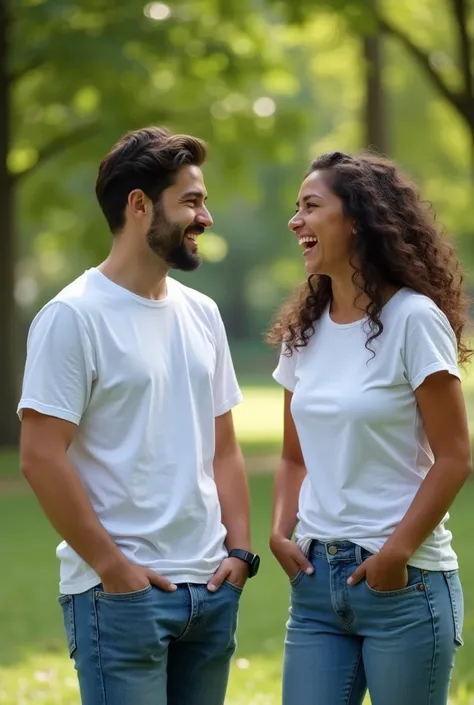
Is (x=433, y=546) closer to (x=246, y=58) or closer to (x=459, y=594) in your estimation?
(x=459, y=594)

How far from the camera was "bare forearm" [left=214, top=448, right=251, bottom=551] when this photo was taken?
159 inches

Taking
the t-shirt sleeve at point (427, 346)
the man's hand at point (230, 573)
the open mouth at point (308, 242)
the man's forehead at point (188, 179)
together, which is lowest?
the man's hand at point (230, 573)

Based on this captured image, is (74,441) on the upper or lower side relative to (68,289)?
lower

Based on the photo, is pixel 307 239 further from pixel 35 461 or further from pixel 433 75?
pixel 433 75

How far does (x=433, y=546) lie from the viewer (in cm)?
381

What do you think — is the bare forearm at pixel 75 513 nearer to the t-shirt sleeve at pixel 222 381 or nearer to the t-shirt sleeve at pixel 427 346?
the t-shirt sleeve at pixel 222 381

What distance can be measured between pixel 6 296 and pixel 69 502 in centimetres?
1643

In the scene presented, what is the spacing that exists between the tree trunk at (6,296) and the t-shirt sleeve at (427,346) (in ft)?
50.6

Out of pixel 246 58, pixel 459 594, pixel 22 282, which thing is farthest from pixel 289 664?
pixel 22 282

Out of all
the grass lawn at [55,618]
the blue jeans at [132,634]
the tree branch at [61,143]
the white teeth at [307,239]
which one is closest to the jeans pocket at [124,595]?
the blue jeans at [132,634]

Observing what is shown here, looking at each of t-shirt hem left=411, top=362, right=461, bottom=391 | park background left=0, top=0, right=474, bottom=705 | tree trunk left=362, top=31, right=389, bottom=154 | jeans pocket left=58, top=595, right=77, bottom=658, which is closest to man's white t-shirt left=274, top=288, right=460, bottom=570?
t-shirt hem left=411, top=362, right=461, bottom=391

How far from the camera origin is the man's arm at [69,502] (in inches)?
142

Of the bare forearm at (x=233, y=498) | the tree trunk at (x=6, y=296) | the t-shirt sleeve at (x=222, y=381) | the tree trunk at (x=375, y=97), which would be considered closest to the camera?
the bare forearm at (x=233, y=498)

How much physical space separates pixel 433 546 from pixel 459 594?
18 centimetres
